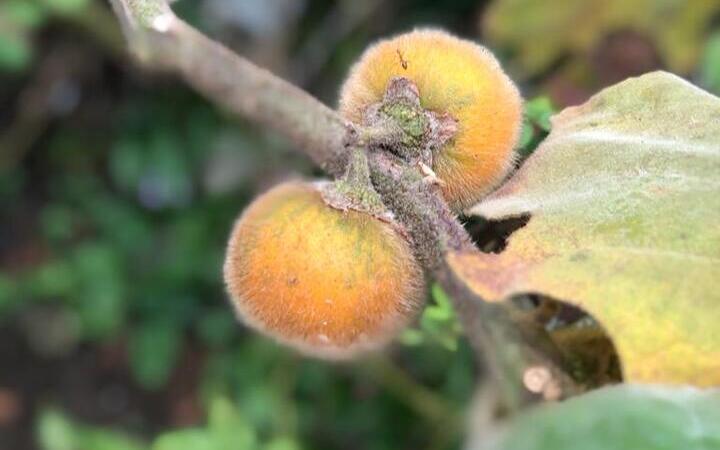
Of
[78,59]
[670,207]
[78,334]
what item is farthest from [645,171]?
[78,59]

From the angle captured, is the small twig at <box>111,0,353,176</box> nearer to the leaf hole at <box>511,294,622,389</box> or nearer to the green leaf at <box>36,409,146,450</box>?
the leaf hole at <box>511,294,622,389</box>

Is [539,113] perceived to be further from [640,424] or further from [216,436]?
[216,436]

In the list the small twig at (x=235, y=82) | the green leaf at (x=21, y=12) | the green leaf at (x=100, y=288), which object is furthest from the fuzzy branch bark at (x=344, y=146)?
the green leaf at (x=100, y=288)

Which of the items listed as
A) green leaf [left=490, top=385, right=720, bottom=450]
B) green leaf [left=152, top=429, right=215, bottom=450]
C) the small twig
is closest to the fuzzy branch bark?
the small twig

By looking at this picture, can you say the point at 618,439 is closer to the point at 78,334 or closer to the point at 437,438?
the point at 437,438

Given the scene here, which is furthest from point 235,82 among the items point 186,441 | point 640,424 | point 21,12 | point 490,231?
point 21,12

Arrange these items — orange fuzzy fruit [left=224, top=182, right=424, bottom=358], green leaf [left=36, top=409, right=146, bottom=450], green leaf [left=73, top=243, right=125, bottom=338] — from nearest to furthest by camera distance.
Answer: orange fuzzy fruit [left=224, top=182, right=424, bottom=358], green leaf [left=36, top=409, right=146, bottom=450], green leaf [left=73, top=243, right=125, bottom=338]
